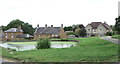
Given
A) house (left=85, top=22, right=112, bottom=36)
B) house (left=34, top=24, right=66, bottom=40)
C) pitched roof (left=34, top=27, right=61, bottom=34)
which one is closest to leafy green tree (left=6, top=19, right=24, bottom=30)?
pitched roof (left=34, top=27, right=61, bottom=34)

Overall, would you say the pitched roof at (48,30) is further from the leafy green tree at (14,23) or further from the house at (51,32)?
the leafy green tree at (14,23)

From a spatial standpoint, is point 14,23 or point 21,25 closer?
point 14,23

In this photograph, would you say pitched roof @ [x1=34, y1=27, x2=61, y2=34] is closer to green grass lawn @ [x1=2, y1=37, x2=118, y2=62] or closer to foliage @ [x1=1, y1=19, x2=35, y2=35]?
foliage @ [x1=1, y1=19, x2=35, y2=35]

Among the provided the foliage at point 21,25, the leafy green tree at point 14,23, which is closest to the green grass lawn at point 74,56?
the foliage at point 21,25

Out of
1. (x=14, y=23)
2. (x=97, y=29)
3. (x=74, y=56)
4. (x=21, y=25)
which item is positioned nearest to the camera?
(x=74, y=56)

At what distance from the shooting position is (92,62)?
35.2 feet

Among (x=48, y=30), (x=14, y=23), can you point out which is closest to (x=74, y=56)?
(x=48, y=30)

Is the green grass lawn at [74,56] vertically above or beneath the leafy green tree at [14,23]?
beneath

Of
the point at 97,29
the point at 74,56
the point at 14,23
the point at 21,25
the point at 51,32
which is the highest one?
the point at 14,23

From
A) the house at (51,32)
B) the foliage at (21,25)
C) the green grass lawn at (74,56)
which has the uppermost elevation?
the foliage at (21,25)

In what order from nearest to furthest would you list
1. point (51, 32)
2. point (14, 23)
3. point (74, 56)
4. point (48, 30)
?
point (74, 56)
point (51, 32)
point (48, 30)
point (14, 23)

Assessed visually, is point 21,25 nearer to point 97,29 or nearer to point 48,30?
point 48,30

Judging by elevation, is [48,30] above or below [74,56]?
above

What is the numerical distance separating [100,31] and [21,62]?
195ft
